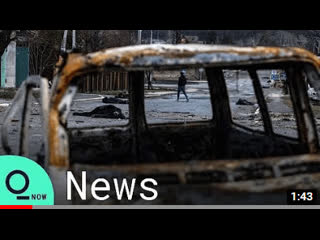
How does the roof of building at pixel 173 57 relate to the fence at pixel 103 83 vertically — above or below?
above

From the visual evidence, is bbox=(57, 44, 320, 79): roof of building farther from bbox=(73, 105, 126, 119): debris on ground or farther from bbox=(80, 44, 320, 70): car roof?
bbox=(73, 105, 126, 119): debris on ground

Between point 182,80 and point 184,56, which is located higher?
point 184,56

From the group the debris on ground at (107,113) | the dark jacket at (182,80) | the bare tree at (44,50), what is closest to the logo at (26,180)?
the debris on ground at (107,113)

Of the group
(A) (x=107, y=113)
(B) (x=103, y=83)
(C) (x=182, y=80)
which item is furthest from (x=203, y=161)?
(B) (x=103, y=83)

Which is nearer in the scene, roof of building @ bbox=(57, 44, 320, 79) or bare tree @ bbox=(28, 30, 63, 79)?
roof of building @ bbox=(57, 44, 320, 79)

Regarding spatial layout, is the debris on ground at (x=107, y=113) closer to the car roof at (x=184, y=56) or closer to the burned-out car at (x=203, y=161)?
the burned-out car at (x=203, y=161)

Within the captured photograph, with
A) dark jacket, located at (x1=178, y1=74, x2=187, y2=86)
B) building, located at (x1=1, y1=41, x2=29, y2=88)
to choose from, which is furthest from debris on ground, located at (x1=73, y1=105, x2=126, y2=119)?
building, located at (x1=1, y1=41, x2=29, y2=88)

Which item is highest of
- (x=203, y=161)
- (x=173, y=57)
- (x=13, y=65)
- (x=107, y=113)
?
(x=173, y=57)

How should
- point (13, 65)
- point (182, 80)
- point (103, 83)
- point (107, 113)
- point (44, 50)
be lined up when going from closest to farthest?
point (107, 113)
point (182, 80)
point (13, 65)
point (44, 50)
point (103, 83)

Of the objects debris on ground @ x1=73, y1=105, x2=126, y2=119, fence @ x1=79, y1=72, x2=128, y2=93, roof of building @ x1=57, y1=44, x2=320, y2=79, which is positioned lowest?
fence @ x1=79, y1=72, x2=128, y2=93

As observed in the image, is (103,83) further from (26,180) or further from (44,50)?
(26,180)

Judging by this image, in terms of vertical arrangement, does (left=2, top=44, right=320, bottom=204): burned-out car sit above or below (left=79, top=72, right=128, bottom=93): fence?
above

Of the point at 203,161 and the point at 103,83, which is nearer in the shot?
the point at 203,161

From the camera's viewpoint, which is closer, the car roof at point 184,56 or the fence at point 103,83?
the car roof at point 184,56
